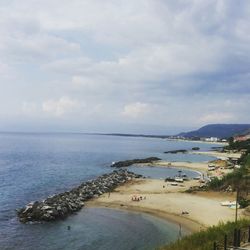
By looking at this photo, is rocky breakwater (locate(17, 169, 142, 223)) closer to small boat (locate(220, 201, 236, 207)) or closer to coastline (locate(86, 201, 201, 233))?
coastline (locate(86, 201, 201, 233))

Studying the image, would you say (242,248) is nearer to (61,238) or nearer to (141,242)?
(141,242)

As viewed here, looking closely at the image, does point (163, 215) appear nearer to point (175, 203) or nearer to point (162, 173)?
point (175, 203)

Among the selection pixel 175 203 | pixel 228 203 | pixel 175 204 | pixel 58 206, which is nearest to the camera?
pixel 58 206

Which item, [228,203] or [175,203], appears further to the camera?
[175,203]

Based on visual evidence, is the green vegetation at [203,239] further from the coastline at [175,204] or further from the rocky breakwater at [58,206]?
the rocky breakwater at [58,206]

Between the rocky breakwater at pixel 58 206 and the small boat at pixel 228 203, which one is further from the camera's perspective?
the small boat at pixel 228 203

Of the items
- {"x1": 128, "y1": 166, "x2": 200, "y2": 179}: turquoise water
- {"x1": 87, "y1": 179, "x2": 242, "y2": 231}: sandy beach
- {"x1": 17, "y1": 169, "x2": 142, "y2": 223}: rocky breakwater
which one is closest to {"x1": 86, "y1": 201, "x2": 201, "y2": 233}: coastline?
{"x1": 87, "y1": 179, "x2": 242, "y2": 231}: sandy beach

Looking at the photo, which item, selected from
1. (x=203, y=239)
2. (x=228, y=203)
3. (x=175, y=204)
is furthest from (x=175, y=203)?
(x=203, y=239)

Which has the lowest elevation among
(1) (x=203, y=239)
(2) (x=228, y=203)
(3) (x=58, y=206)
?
(3) (x=58, y=206)

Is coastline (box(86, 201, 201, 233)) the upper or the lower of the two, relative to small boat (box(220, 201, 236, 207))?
lower

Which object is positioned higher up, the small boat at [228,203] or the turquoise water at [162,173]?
the small boat at [228,203]

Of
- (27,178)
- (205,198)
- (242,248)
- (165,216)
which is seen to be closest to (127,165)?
(27,178)

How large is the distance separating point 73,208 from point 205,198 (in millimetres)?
17571

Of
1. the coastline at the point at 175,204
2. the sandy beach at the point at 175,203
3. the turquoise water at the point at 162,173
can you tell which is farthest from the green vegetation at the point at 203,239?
the turquoise water at the point at 162,173
